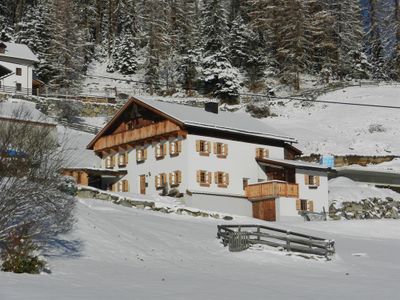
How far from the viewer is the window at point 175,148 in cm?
4975

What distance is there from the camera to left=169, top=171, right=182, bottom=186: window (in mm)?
48938

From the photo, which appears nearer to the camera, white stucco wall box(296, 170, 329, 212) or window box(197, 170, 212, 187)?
window box(197, 170, 212, 187)

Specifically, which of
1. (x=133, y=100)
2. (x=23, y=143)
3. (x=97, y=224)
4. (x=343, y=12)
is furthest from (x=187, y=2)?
(x=23, y=143)

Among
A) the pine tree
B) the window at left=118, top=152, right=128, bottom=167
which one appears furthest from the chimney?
the pine tree

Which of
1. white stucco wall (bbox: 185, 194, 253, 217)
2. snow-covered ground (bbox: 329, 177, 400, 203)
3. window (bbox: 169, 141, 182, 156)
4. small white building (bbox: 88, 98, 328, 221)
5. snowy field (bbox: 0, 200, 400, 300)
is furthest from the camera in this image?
snow-covered ground (bbox: 329, 177, 400, 203)

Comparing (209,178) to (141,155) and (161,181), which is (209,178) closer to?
(161,181)

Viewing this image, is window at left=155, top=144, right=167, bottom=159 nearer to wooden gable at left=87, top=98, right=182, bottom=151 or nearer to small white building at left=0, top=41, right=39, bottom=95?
wooden gable at left=87, top=98, right=182, bottom=151

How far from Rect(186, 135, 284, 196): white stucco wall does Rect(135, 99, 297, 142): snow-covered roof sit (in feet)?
3.29

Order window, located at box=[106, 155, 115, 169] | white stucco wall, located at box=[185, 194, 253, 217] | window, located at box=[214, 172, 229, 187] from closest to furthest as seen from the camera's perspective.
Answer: white stucco wall, located at box=[185, 194, 253, 217]
window, located at box=[214, 172, 229, 187]
window, located at box=[106, 155, 115, 169]

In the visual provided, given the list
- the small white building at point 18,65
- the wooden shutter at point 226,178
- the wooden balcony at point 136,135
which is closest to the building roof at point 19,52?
the small white building at point 18,65

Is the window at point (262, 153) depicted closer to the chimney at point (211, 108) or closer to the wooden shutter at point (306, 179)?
the wooden shutter at point (306, 179)

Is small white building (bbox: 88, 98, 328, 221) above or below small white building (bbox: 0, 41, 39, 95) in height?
below

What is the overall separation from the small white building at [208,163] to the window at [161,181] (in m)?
0.01

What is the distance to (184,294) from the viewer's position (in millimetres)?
19125
